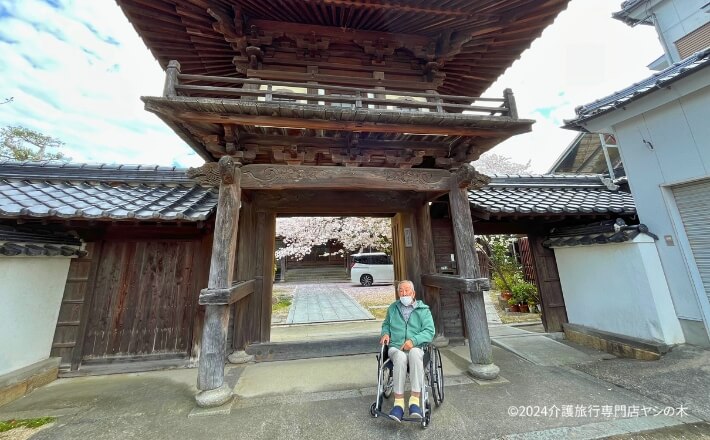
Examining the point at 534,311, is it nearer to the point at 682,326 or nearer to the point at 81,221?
the point at 682,326

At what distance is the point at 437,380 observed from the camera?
3203mm

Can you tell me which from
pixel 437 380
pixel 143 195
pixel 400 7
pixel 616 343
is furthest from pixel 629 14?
pixel 143 195

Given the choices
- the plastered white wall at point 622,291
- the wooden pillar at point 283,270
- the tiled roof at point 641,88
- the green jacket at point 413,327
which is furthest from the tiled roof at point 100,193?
the wooden pillar at point 283,270

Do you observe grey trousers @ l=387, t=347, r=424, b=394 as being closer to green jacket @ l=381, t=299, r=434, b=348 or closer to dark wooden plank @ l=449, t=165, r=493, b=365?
green jacket @ l=381, t=299, r=434, b=348

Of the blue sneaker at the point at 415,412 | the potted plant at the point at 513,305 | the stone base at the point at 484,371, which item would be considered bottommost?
the stone base at the point at 484,371

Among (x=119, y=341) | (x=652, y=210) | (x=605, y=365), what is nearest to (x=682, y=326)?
(x=605, y=365)

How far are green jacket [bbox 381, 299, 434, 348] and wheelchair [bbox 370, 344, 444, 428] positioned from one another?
0.13 meters

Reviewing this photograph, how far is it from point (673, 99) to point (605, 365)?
455 centimetres

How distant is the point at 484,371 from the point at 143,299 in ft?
19.1

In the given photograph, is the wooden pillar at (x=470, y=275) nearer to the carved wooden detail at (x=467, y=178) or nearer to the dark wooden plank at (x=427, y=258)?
the carved wooden detail at (x=467, y=178)

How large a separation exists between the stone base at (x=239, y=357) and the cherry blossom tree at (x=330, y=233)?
13657mm

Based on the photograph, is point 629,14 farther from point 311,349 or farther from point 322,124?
point 311,349

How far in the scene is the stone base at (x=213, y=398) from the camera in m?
3.22

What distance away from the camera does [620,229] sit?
4789mm
